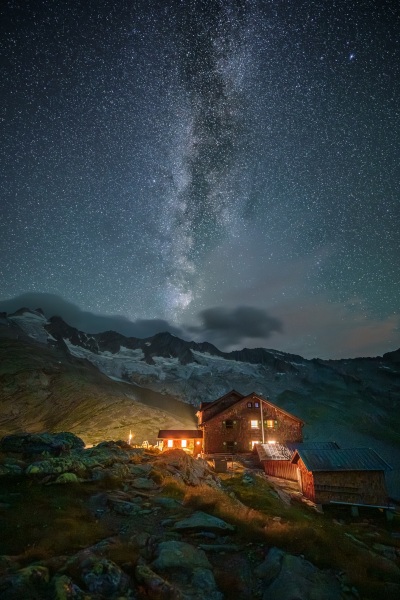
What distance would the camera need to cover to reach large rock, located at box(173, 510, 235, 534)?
15406 millimetres

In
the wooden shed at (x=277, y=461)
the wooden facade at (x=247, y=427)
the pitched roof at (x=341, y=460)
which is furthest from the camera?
the wooden facade at (x=247, y=427)

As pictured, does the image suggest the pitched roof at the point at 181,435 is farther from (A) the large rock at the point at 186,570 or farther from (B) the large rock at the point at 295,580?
(B) the large rock at the point at 295,580

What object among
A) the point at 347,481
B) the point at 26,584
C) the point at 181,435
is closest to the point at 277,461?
the point at 347,481

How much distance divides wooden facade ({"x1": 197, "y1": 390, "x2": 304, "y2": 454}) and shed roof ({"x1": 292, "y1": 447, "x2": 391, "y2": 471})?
649 inches

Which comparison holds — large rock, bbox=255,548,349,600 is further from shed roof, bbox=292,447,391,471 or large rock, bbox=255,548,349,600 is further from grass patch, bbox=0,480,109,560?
shed roof, bbox=292,447,391,471

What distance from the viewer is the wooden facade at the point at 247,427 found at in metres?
51.4

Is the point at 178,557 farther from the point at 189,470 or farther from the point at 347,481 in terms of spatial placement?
the point at 347,481

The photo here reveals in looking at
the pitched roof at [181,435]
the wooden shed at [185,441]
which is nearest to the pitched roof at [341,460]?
the wooden shed at [185,441]

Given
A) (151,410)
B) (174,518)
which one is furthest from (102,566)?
(151,410)

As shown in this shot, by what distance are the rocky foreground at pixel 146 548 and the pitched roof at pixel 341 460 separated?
28.3 feet

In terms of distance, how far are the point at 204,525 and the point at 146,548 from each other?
340 centimetres

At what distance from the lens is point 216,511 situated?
59.7 feet

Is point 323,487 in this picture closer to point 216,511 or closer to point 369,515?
point 369,515

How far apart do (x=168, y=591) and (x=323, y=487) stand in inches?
1098
